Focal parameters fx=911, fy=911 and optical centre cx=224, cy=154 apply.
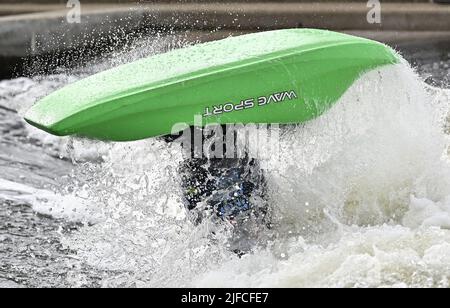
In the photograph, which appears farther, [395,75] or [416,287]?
[395,75]

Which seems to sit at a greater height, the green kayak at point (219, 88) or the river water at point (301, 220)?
the green kayak at point (219, 88)

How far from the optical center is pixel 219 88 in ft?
13.3

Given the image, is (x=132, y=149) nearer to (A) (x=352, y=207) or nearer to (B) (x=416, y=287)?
(A) (x=352, y=207)

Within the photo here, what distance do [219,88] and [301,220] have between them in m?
0.83

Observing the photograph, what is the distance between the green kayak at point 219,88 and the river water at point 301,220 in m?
0.11

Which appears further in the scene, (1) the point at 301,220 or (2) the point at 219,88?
(1) the point at 301,220

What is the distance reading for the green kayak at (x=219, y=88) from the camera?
155 inches

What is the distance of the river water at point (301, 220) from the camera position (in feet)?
12.9

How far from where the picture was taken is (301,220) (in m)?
4.44

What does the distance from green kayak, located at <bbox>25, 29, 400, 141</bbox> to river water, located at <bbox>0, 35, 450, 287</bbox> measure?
11 centimetres

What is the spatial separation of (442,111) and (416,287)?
1999 mm

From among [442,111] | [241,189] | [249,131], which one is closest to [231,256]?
[241,189]

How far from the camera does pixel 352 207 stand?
4.50m

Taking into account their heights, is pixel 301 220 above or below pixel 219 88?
below
